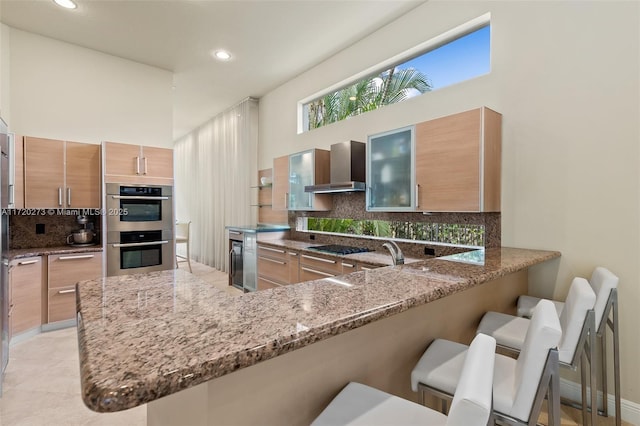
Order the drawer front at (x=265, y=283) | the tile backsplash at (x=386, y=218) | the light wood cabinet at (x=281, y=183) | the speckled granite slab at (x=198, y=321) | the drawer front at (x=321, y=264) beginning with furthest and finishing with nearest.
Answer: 1. the light wood cabinet at (x=281, y=183)
2. the drawer front at (x=265, y=283)
3. the drawer front at (x=321, y=264)
4. the tile backsplash at (x=386, y=218)
5. the speckled granite slab at (x=198, y=321)

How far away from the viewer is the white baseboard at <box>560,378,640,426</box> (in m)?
1.90

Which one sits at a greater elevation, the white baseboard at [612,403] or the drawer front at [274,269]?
the drawer front at [274,269]

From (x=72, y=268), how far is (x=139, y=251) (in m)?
0.67

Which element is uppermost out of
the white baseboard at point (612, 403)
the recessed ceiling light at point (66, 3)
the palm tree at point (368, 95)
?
the recessed ceiling light at point (66, 3)

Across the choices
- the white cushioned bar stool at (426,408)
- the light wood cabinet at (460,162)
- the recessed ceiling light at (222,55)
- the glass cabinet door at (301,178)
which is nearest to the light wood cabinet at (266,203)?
the glass cabinet door at (301,178)

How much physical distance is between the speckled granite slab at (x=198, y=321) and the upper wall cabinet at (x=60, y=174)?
3000 mm

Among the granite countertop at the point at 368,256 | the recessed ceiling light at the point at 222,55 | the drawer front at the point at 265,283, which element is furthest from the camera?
the drawer front at the point at 265,283

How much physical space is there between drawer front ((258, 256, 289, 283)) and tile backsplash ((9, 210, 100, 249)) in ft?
6.80

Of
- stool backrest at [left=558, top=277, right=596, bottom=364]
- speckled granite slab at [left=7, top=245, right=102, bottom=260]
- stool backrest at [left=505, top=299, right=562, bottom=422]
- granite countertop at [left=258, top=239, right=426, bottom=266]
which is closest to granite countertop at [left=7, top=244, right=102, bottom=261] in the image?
speckled granite slab at [left=7, top=245, right=102, bottom=260]

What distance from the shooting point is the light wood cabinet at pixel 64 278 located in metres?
3.29

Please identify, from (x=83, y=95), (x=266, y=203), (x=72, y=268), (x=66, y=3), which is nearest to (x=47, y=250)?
(x=72, y=268)

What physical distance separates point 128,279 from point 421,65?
3.17 meters

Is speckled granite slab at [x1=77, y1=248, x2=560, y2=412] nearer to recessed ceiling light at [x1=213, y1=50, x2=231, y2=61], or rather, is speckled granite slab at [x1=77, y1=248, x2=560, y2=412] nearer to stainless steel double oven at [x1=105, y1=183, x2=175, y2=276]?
stainless steel double oven at [x1=105, y1=183, x2=175, y2=276]

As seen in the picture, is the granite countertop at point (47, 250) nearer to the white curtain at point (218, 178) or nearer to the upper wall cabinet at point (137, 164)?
the upper wall cabinet at point (137, 164)
